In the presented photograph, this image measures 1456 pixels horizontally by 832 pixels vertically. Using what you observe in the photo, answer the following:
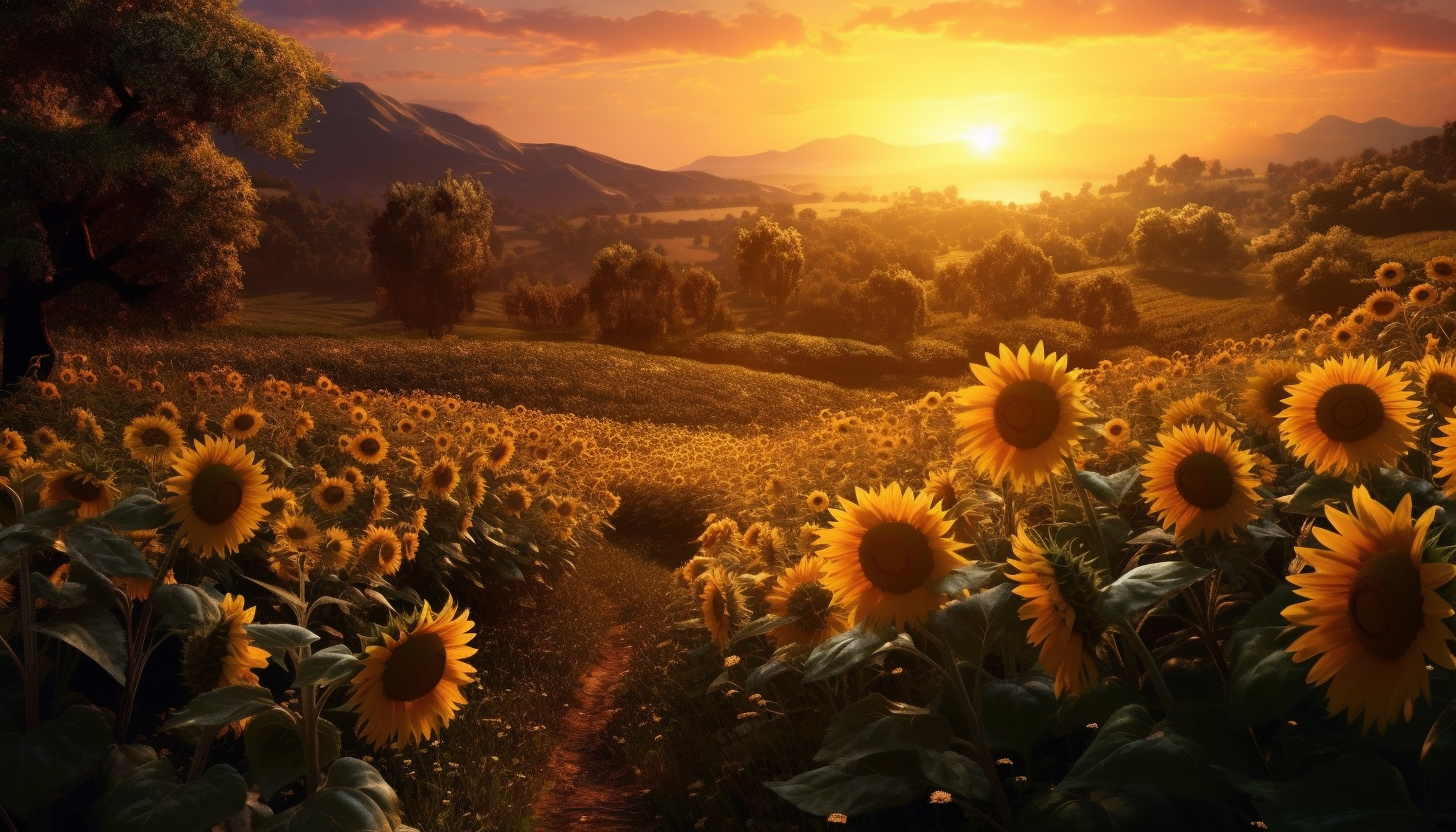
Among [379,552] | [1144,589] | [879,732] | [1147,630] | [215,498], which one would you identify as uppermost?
[1144,589]

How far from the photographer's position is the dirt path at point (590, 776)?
192 inches

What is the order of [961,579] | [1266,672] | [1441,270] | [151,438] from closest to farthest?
[1266,672] → [961,579] → [151,438] → [1441,270]

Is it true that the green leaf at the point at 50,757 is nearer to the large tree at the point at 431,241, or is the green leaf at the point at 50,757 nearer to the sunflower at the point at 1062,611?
the sunflower at the point at 1062,611

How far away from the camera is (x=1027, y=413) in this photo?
280 cm

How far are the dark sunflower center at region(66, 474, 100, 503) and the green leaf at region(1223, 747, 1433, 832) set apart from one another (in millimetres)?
3665

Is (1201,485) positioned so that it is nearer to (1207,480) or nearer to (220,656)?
(1207,480)

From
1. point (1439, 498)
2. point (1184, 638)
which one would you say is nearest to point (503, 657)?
point (1184, 638)

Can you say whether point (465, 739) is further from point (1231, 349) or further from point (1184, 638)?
point (1231, 349)

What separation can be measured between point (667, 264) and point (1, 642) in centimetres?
4376

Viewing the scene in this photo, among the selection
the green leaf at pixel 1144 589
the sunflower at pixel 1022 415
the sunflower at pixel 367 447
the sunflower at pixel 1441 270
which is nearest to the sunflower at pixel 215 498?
the sunflower at pixel 1022 415

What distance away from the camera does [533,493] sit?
9773mm

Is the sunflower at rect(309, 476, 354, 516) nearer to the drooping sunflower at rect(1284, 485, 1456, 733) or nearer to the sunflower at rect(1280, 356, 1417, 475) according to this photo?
the sunflower at rect(1280, 356, 1417, 475)

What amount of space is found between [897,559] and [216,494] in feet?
7.19

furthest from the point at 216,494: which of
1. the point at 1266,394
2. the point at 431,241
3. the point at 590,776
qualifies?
the point at 431,241
